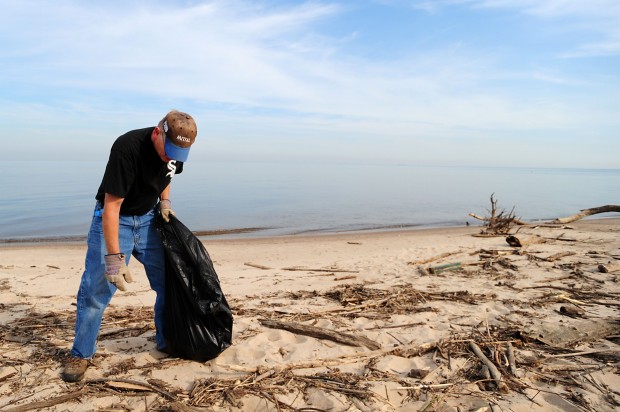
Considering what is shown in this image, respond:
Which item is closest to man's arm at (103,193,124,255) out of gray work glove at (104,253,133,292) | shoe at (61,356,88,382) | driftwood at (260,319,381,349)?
gray work glove at (104,253,133,292)

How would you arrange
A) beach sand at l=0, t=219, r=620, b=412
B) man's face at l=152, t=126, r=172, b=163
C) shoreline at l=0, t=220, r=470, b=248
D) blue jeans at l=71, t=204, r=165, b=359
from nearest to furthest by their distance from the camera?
1. beach sand at l=0, t=219, r=620, b=412
2. man's face at l=152, t=126, r=172, b=163
3. blue jeans at l=71, t=204, r=165, b=359
4. shoreline at l=0, t=220, r=470, b=248

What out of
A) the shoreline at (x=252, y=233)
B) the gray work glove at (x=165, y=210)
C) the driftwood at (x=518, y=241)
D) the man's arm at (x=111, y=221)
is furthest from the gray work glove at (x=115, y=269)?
the shoreline at (x=252, y=233)

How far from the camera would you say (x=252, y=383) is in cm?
266

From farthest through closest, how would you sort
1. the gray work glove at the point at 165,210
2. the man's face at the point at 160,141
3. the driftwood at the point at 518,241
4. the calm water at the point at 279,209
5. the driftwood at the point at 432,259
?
the calm water at the point at 279,209, the driftwood at the point at 518,241, the driftwood at the point at 432,259, the gray work glove at the point at 165,210, the man's face at the point at 160,141

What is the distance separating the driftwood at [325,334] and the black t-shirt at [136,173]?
1.59 metres

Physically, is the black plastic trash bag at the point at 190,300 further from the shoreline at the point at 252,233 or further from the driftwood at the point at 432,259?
the shoreline at the point at 252,233

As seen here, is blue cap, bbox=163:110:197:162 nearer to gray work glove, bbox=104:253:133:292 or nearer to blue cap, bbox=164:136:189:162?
blue cap, bbox=164:136:189:162

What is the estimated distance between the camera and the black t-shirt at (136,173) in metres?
2.56

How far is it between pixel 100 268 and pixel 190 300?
2.12 feet

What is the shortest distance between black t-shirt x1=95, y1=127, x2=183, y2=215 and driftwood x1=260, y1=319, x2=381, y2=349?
1.59 meters

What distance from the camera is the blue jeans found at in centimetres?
276

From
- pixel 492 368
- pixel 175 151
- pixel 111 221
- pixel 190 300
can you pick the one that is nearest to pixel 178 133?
pixel 175 151

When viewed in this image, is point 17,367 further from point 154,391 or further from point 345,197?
point 345,197

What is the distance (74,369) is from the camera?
9.00 feet
